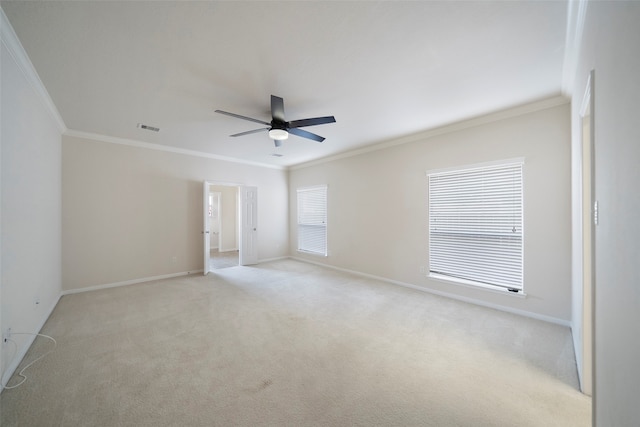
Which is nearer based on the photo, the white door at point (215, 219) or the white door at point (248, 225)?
the white door at point (248, 225)

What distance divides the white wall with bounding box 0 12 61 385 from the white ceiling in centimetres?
25

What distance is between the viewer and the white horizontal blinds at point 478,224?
125 inches

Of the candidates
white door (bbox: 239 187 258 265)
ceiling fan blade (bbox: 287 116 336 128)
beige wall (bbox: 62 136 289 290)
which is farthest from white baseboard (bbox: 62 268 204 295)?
ceiling fan blade (bbox: 287 116 336 128)

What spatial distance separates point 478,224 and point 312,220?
3.82 meters

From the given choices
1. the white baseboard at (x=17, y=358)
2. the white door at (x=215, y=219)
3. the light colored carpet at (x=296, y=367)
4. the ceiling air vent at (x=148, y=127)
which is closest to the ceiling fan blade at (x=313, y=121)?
the light colored carpet at (x=296, y=367)

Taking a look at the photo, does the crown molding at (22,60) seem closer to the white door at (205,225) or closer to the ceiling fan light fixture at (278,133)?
the ceiling fan light fixture at (278,133)

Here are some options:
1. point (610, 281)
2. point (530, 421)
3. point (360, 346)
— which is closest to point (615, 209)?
point (610, 281)

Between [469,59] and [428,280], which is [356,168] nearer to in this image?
[428,280]

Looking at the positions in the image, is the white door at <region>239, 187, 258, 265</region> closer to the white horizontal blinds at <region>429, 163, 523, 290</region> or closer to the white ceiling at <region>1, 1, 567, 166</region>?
the white ceiling at <region>1, 1, 567, 166</region>

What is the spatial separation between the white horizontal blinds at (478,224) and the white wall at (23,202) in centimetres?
485

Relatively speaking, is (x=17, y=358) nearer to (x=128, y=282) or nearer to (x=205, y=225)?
(x=128, y=282)

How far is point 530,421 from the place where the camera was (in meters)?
1.54

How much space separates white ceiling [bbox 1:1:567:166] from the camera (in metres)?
1.64

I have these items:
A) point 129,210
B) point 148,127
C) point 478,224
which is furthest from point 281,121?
point 129,210
